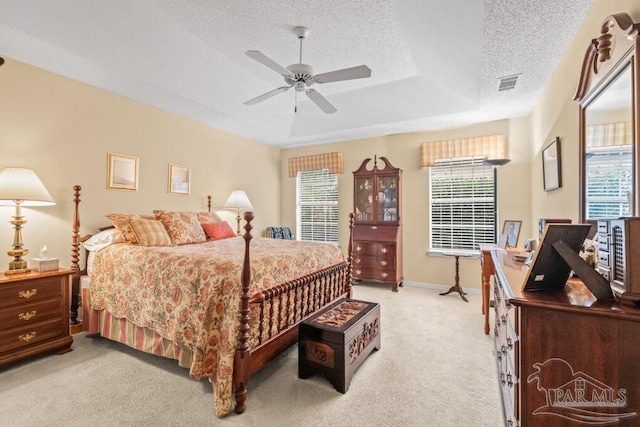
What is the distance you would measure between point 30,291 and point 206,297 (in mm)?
1752

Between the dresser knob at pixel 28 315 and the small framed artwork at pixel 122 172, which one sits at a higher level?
the small framed artwork at pixel 122 172

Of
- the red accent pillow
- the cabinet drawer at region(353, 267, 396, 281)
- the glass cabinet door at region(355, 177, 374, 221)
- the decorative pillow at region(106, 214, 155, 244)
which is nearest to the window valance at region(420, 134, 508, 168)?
the glass cabinet door at region(355, 177, 374, 221)

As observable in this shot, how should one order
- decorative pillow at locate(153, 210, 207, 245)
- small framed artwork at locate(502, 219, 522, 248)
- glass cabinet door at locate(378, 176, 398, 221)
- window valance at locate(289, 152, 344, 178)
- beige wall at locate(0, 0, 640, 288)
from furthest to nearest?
1. window valance at locate(289, 152, 344, 178)
2. glass cabinet door at locate(378, 176, 398, 221)
3. decorative pillow at locate(153, 210, 207, 245)
4. small framed artwork at locate(502, 219, 522, 248)
5. beige wall at locate(0, 0, 640, 288)

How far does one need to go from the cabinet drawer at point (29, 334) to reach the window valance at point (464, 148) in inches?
202

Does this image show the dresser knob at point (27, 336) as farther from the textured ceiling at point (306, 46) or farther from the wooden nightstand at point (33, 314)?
the textured ceiling at point (306, 46)

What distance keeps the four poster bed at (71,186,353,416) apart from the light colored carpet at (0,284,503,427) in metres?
0.18

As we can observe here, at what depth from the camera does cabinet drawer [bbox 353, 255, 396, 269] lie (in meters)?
4.85

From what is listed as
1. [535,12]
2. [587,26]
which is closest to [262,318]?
[535,12]

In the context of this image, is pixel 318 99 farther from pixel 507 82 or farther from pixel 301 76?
pixel 507 82

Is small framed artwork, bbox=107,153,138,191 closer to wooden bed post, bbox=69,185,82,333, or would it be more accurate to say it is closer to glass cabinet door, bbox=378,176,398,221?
wooden bed post, bbox=69,185,82,333

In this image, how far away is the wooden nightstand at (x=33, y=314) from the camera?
238 centimetres

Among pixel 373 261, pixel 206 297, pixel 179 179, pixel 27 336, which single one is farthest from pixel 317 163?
pixel 27 336

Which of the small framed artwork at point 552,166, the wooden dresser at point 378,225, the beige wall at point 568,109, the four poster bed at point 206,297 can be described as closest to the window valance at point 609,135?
the beige wall at point 568,109

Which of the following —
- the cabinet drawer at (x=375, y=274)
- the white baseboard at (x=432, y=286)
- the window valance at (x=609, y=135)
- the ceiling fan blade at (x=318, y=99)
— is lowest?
the white baseboard at (x=432, y=286)
